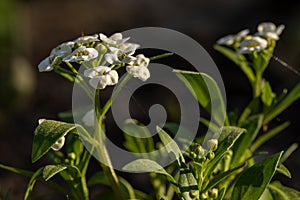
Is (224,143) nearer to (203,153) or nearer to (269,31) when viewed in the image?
(203,153)

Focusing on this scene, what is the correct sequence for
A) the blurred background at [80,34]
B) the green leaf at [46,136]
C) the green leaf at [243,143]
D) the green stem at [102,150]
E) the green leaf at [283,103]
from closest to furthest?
the green leaf at [46,136]
the green stem at [102,150]
the green leaf at [243,143]
the green leaf at [283,103]
the blurred background at [80,34]

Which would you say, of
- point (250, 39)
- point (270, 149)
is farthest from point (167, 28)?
point (250, 39)

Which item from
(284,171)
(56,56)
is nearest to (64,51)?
(56,56)

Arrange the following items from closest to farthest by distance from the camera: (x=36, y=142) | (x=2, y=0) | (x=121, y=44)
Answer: (x=36, y=142) < (x=121, y=44) < (x=2, y=0)

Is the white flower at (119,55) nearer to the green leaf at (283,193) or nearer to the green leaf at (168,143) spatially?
the green leaf at (168,143)

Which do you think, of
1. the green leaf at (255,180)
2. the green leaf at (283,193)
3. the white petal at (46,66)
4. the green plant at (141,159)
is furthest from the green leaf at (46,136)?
the green leaf at (283,193)

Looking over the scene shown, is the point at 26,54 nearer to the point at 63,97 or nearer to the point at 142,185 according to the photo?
the point at 63,97

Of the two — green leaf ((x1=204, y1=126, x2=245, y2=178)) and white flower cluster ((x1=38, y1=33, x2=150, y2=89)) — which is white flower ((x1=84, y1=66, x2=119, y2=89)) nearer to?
white flower cluster ((x1=38, y1=33, x2=150, y2=89))
